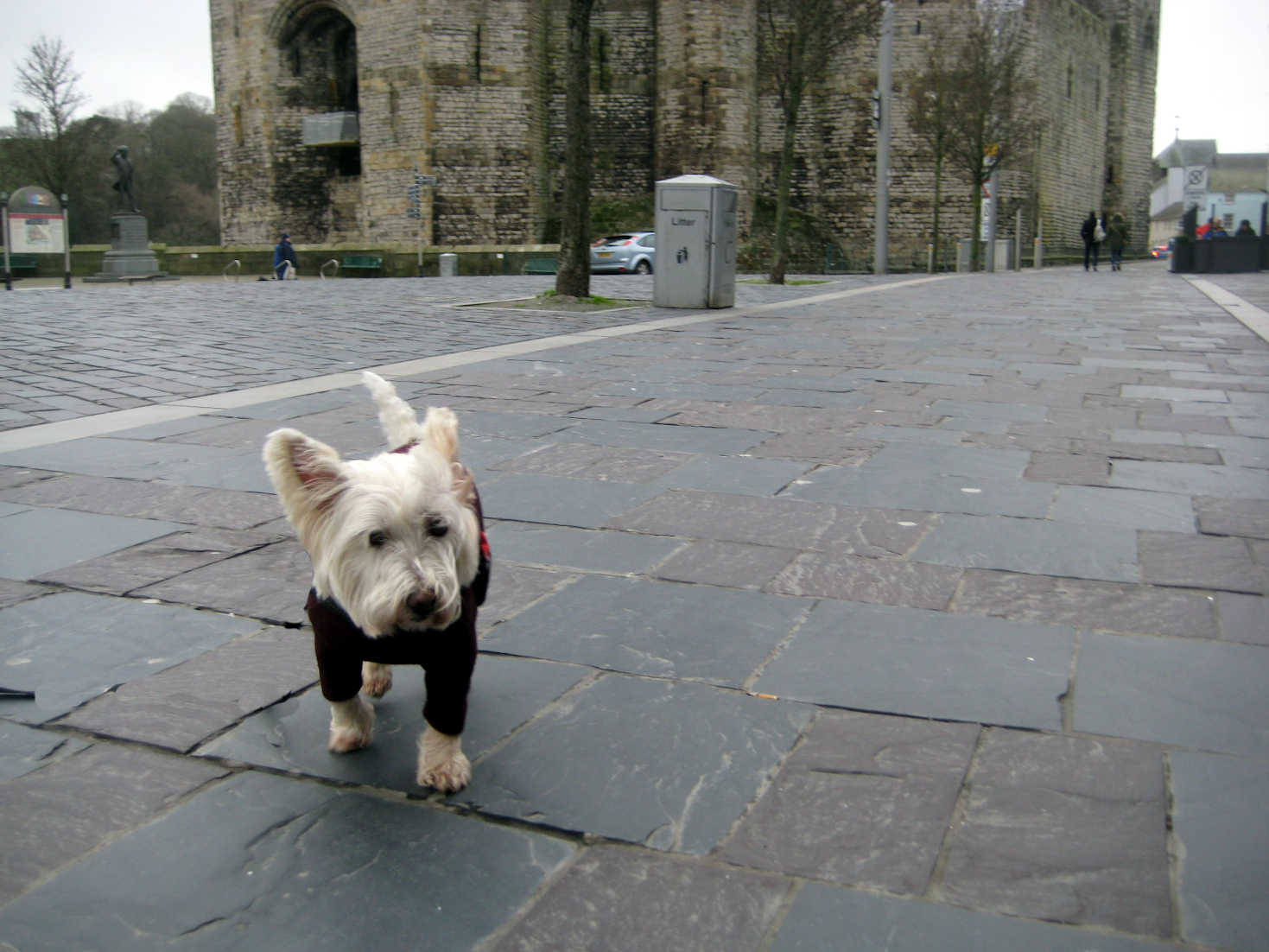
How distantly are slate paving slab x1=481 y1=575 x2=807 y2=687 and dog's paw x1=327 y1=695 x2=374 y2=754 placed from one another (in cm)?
62

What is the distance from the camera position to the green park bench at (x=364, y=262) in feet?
94.5

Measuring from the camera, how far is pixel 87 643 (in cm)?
319

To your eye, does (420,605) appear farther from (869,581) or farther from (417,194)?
(417,194)

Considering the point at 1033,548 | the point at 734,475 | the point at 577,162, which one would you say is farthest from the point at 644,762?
the point at 577,162

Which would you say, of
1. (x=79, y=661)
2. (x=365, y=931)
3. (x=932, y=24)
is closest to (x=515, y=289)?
(x=79, y=661)

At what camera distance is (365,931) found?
76.4 inches

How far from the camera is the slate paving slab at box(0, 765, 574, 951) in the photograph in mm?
1937

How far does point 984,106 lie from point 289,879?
32.0 metres

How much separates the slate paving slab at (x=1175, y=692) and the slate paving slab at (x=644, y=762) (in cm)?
70

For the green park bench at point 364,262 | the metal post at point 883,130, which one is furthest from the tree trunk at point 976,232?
the green park bench at point 364,262

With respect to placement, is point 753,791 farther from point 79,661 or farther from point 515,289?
point 515,289

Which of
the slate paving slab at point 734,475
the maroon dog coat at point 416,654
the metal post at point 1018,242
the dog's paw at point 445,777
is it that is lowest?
the dog's paw at point 445,777

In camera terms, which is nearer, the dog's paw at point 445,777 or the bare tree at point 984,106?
the dog's paw at point 445,777

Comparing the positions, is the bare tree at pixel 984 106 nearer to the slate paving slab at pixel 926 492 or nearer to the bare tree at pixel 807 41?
the bare tree at pixel 807 41
